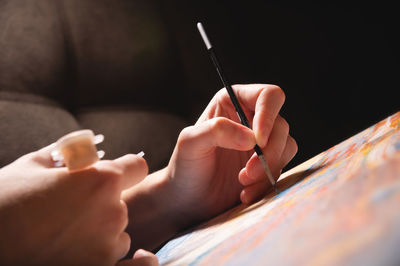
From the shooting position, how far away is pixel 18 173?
1.56 feet

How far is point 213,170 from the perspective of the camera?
2.53 feet

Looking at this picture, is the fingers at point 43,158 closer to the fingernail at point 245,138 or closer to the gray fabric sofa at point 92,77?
the fingernail at point 245,138

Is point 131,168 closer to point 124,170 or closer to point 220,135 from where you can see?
point 124,170

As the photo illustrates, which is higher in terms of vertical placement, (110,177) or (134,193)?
(110,177)

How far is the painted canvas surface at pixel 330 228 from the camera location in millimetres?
201

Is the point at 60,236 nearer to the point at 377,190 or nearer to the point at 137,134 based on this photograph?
the point at 377,190

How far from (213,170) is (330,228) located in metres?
0.52

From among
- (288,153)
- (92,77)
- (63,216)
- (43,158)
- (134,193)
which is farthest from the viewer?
(92,77)

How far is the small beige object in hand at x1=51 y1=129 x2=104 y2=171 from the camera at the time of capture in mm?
445

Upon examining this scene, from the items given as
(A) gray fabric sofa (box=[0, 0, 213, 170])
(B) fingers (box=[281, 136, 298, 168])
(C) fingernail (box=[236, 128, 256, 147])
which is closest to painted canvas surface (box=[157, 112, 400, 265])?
(C) fingernail (box=[236, 128, 256, 147])

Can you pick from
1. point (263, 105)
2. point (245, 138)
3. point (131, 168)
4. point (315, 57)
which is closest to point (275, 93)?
point (263, 105)

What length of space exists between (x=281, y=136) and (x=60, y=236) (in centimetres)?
47

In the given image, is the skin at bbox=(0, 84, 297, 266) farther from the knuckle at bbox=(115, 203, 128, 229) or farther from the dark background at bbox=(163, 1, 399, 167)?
the dark background at bbox=(163, 1, 399, 167)

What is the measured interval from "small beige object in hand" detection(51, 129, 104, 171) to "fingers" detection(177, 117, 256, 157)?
23 centimetres
